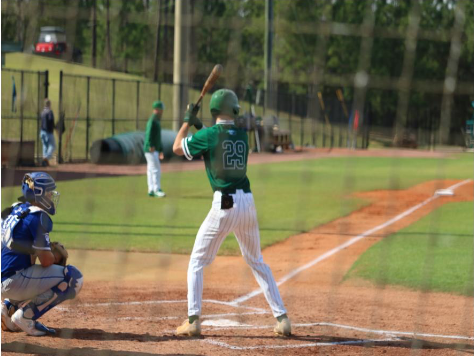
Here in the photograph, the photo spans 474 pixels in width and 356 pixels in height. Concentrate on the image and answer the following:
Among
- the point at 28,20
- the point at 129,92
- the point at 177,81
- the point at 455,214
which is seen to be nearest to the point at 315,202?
the point at 455,214

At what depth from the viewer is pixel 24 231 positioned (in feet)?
16.9

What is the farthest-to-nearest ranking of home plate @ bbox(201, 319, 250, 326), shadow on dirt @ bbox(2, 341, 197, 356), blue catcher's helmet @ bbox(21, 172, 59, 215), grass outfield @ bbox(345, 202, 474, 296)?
grass outfield @ bbox(345, 202, 474, 296), home plate @ bbox(201, 319, 250, 326), blue catcher's helmet @ bbox(21, 172, 59, 215), shadow on dirt @ bbox(2, 341, 197, 356)

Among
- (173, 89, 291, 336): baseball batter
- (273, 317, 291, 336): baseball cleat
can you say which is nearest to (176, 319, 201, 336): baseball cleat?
(173, 89, 291, 336): baseball batter

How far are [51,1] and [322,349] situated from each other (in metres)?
15.3

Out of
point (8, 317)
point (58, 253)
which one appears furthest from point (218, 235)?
point (8, 317)

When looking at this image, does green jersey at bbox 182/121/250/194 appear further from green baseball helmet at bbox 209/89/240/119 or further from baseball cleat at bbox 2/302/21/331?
baseball cleat at bbox 2/302/21/331

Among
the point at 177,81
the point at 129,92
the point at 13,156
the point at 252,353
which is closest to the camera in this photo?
the point at 252,353

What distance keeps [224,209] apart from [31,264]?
1474mm

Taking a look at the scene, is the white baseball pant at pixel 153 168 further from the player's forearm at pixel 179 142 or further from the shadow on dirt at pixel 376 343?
the shadow on dirt at pixel 376 343

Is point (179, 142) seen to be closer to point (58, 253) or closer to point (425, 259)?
point (58, 253)

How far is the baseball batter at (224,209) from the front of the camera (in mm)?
5617

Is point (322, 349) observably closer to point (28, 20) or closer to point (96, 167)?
point (28, 20)

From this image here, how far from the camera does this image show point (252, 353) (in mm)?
5285

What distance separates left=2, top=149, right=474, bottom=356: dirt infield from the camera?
17.9 feet
